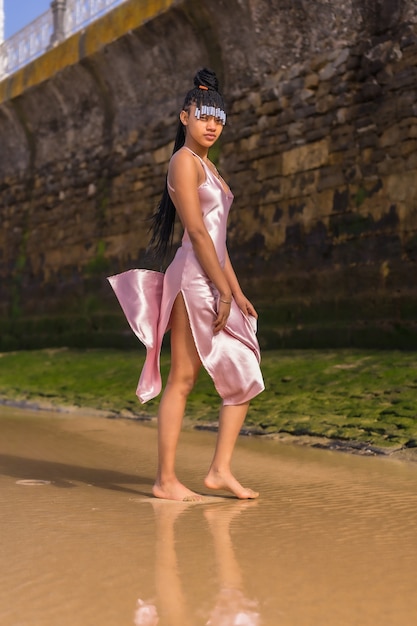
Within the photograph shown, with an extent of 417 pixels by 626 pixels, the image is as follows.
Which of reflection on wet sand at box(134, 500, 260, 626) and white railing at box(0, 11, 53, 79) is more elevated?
white railing at box(0, 11, 53, 79)

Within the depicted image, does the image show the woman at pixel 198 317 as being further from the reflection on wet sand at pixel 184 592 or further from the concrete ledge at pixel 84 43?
the concrete ledge at pixel 84 43

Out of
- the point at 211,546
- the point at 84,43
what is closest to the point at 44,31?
the point at 84,43

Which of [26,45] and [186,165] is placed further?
[26,45]

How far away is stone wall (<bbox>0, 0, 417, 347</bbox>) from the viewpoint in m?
7.74

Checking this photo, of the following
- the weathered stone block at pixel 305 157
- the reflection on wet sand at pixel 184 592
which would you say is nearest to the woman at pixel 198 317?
the reflection on wet sand at pixel 184 592

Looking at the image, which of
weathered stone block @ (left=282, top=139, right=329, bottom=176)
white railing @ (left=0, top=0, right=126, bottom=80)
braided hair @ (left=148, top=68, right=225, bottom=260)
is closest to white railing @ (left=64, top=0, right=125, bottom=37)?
white railing @ (left=0, top=0, right=126, bottom=80)

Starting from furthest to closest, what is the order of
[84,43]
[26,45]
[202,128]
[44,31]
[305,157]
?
[26,45] → [44,31] → [84,43] → [305,157] → [202,128]

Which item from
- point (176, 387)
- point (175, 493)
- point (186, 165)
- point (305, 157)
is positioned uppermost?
point (305, 157)

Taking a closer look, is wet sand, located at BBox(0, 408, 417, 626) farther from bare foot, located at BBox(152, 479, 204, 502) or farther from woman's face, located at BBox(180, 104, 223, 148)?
woman's face, located at BBox(180, 104, 223, 148)

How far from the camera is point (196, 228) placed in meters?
3.28

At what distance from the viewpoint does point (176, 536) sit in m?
2.51

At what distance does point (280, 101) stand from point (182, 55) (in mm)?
1867

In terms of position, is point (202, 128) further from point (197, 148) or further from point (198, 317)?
point (198, 317)

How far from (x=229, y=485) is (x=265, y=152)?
20.9 feet
